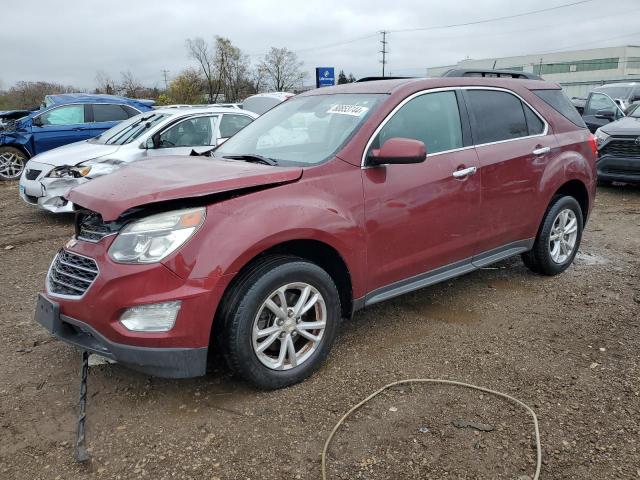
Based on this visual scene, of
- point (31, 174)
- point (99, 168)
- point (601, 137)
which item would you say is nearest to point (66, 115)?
point (31, 174)

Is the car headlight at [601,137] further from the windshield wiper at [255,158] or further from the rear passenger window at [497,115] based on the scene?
the windshield wiper at [255,158]

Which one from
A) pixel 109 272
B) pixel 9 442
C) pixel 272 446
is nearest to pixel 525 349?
pixel 272 446

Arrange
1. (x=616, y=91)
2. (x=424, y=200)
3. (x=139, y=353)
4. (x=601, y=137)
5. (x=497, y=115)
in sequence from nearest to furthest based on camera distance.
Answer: (x=139, y=353), (x=424, y=200), (x=497, y=115), (x=601, y=137), (x=616, y=91)

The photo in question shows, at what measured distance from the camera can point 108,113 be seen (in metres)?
11.2

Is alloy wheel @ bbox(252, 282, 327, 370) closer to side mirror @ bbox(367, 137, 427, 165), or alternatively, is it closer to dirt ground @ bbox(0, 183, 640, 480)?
dirt ground @ bbox(0, 183, 640, 480)

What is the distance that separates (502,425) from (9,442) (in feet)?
8.17

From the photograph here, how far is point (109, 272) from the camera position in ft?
8.59

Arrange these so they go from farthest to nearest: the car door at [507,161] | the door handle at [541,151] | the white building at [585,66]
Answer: the white building at [585,66], the door handle at [541,151], the car door at [507,161]

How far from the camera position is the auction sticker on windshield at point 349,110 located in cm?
351

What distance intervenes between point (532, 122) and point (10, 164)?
35.4 feet

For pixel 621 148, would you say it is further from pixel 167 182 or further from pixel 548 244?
pixel 167 182

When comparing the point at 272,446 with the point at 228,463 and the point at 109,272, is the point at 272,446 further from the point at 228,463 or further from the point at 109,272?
the point at 109,272

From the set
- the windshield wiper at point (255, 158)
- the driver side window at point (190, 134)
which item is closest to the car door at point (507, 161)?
the windshield wiper at point (255, 158)

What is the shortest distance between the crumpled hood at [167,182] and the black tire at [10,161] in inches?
373
